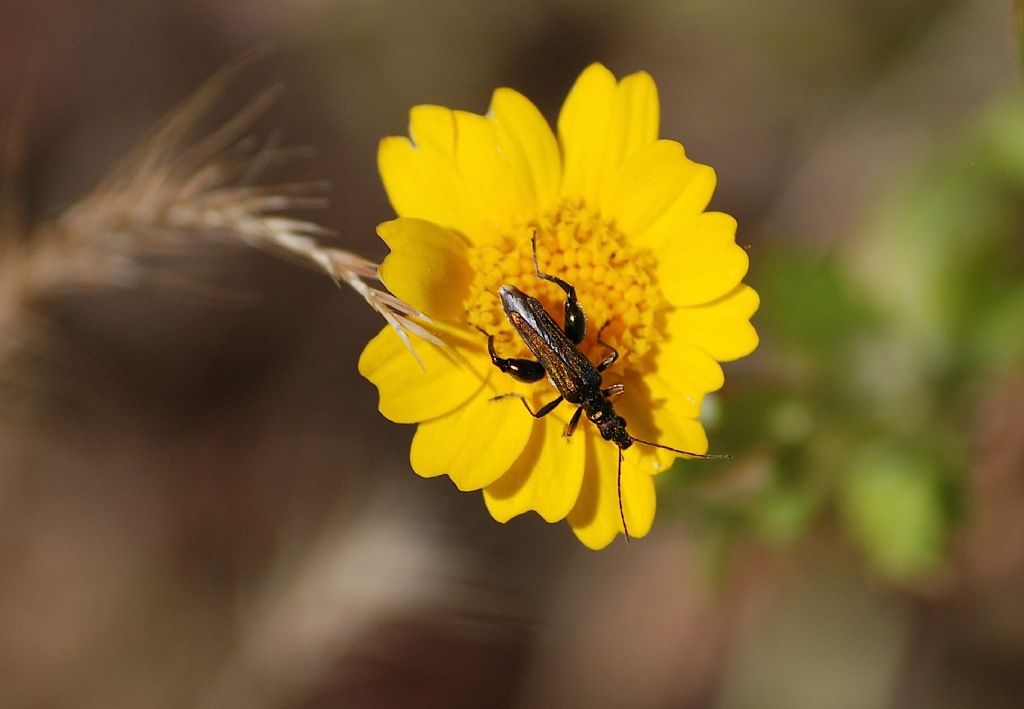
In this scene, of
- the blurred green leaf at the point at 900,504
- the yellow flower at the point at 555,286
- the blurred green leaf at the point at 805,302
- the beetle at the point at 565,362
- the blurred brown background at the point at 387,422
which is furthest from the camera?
the blurred brown background at the point at 387,422

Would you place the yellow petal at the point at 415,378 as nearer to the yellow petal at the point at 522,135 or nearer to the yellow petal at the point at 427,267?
the yellow petal at the point at 427,267

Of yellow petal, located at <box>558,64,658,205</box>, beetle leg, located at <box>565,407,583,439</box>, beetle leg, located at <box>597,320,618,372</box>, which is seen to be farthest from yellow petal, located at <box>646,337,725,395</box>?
yellow petal, located at <box>558,64,658,205</box>

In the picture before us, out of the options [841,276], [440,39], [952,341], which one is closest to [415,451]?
[841,276]

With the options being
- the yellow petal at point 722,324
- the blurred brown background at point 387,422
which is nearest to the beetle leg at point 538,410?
the yellow petal at point 722,324

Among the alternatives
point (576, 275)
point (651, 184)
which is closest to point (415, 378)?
point (576, 275)

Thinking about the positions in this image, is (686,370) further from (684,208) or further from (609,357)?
(684,208)

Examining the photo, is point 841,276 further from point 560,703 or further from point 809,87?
point 560,703

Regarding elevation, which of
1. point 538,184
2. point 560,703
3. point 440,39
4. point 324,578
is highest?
point 440,39

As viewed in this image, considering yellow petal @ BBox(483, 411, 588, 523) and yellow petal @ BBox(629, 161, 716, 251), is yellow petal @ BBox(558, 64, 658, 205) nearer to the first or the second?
yellow petal @ BBox(629, 161, 716, 251)
